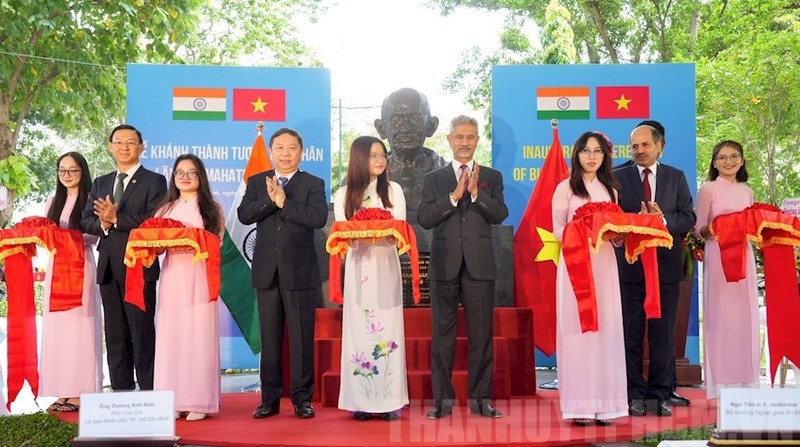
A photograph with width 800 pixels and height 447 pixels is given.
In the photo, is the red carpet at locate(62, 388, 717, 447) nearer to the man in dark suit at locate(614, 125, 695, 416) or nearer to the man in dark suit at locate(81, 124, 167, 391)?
the man in dark suit at locate(614, 125, 695, 416)

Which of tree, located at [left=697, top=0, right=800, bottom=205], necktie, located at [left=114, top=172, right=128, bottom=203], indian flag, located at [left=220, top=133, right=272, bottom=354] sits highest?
tree, located at [left=697, top=0, right=800, bottom=205]

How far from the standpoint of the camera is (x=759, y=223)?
196 inches

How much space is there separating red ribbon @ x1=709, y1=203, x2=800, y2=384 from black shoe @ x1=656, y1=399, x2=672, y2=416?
0.85 m

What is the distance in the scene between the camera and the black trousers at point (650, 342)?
15.8 feet

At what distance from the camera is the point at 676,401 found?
510cm

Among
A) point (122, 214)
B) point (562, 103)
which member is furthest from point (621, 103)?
point (122, 214)

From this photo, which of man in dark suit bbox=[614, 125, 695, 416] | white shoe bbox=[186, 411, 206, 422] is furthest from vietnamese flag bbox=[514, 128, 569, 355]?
white shoe bbox=[186, 411, 206, 422]

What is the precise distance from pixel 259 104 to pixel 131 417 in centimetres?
472

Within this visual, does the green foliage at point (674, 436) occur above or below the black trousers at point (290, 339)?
below

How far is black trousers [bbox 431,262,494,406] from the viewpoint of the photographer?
4715 mm

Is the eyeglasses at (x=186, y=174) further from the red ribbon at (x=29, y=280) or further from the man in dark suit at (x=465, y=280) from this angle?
the man in dark suit at (x=465, y=280)

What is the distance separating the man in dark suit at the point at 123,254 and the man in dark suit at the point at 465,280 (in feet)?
5.16

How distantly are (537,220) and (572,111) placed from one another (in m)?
1.01

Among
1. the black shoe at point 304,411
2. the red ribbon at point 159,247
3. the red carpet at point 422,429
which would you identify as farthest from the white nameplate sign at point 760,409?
the red ribbon at point 159,247
